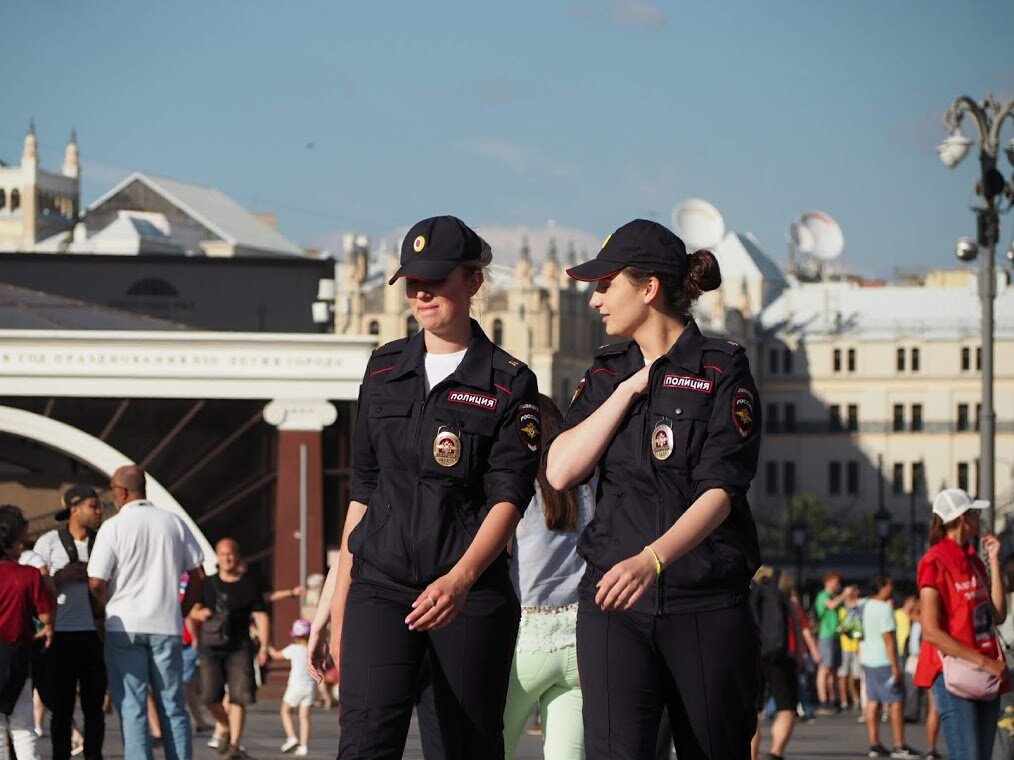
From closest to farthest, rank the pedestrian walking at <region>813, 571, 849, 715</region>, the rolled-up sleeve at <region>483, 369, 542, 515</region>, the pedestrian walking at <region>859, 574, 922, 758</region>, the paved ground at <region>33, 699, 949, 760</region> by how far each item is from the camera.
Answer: the rolled-up sleeve at <region>483, 369, 542, 515</region> < the paved ground at <region>33, 699, 949, 760</region> < the pedestrian walking at <region>859, 574, 922, 758</region> < the pedestrian walking at <region>813, 571, 849, 715</region>

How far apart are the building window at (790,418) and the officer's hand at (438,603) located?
125m

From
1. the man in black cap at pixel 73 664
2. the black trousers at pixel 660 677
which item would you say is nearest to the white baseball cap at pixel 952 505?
the black trousers at pixel 660 677

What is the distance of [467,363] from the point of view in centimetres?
639

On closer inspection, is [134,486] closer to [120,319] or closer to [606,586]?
[606,586]

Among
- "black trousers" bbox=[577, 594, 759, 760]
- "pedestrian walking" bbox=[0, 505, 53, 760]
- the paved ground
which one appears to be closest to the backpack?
the paved ground

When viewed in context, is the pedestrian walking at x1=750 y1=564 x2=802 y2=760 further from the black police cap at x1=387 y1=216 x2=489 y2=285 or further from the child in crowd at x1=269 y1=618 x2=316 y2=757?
the black police cap at x1=387 y1=216 x2=489 y2=285

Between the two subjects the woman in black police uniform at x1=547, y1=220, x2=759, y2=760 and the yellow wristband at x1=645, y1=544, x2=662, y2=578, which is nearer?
the yellow wristband at x1=645, y1=544, x2=662, y2=578

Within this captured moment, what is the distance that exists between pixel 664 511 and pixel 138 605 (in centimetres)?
576

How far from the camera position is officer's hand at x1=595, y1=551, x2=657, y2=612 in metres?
5.70

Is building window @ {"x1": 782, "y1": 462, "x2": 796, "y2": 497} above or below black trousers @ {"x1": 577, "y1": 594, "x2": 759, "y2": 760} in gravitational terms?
below

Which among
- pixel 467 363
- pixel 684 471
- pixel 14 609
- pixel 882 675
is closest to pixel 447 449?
pixel 467 363

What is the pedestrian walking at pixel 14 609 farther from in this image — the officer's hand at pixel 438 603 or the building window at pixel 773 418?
the building window at pixel 773 418

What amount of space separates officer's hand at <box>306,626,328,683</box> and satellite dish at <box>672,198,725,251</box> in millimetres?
107860

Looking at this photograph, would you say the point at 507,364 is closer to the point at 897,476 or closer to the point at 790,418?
the point at 897,476
